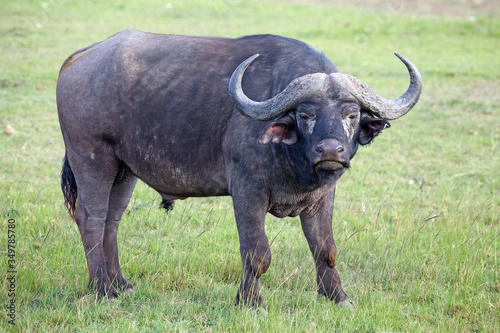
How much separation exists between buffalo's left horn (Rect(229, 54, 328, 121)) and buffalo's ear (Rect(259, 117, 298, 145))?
6 centimetres

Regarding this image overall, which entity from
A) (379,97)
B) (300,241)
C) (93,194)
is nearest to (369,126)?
(379,97)

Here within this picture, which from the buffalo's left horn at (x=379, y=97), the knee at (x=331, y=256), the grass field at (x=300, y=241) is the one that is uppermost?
the buffalo's left horn at (x=379, y=97)

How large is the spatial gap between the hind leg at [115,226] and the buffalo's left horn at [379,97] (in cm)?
210

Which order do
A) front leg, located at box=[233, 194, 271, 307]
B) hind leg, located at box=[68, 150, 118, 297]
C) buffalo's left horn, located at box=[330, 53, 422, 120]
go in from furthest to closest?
hind leg, located at box=[68, 150, 118, 297] → front leg, located at box=[233, 194, 271, 307] → buffalo's left horn, located at box=[330, 53, 422, 120]

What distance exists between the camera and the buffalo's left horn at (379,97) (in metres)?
4.02

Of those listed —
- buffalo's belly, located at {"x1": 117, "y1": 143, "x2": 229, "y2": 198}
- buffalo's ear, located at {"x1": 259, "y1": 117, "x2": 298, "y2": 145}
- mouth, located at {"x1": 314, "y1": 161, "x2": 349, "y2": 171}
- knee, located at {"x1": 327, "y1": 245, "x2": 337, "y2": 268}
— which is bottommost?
knee, located at {"x1": 327, "y1": 245, "x2": 337, "y2": 268}

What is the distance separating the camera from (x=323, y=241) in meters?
4.70

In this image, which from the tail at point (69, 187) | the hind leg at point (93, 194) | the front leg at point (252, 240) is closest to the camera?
the front leg at point (252, 240)

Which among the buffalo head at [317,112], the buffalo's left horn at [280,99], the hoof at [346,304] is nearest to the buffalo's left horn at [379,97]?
the buffalo head at [317,112]

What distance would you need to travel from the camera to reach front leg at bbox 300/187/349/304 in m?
4.68

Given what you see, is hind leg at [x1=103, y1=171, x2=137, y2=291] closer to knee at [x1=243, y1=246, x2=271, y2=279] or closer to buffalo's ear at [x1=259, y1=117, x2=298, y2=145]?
knee at [x1=243, y1=246, x2=271, y2=279]

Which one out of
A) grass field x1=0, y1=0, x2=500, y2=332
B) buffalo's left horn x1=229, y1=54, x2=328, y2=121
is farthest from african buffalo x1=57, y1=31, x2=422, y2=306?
grass field x1=0, y1=0, x2=500, y2=332

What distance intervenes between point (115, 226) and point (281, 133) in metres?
1.81

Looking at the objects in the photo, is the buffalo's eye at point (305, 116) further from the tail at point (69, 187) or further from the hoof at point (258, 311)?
the tail at point (69, 187)
